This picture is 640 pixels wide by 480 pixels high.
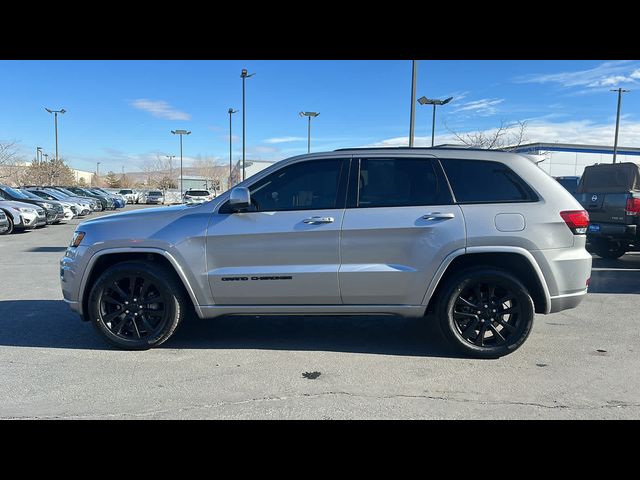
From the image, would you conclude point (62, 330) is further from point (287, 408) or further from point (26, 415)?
point (287, 408)

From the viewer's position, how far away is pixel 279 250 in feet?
13.9

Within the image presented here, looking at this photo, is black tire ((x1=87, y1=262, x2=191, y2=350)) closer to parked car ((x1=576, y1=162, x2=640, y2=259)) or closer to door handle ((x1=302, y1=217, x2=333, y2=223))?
door handle ((x1=302, y1=217, x2=333, y2=223))

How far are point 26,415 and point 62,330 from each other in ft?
6.85

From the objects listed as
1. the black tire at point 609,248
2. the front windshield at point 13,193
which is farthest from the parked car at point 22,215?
the black tire at point 609,248

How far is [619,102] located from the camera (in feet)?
137

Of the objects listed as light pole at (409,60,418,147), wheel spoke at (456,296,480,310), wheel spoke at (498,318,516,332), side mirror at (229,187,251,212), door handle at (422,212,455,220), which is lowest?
wheel spoke at (498,318,516,332)

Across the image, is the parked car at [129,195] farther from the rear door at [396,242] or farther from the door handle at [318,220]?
the rear door at [396,242]

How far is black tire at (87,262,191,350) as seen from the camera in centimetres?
435

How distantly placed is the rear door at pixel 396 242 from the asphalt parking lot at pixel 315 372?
68cm

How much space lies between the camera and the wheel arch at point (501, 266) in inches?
163

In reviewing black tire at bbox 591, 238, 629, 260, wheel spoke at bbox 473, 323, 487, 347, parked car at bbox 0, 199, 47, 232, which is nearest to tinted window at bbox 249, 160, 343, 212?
wheel spoke at bbox 473, 323, 487, 347

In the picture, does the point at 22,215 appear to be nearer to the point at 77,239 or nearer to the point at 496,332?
the point at 77,239

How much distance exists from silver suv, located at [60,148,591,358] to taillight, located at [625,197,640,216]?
216 inches
